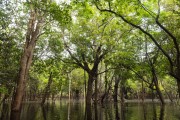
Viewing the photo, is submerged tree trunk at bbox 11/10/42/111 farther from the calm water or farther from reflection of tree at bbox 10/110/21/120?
the calm water

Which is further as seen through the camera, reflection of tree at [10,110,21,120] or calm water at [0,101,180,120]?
calm water at [0,101,180,120]

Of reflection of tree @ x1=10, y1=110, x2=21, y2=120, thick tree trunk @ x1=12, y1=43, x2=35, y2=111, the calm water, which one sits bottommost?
the calm water

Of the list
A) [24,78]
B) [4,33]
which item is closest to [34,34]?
[4,33]

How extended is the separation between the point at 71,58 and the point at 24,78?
13.2 metres

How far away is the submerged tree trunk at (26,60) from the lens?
1445 cm

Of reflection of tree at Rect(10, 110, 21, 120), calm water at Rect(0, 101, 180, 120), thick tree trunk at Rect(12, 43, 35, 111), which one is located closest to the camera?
reflection of tree at Rect(10, 110, 21, 120)

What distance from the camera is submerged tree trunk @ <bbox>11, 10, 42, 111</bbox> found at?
14.4m

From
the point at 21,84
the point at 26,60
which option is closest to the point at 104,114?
the point at 21,84

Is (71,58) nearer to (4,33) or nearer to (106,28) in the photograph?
(106,28)

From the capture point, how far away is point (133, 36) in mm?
28656

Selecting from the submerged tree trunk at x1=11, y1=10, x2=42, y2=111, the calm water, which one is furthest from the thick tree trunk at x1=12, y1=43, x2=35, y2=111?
the calm water

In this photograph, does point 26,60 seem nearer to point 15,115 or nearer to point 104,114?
point 15,115

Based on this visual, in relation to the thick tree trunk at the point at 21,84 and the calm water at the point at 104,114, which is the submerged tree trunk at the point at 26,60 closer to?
the thick tree trunk at the point at 21,84

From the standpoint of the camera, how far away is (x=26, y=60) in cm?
1520
